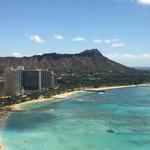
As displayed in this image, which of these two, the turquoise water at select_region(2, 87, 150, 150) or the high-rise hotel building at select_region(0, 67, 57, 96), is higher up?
the high-rise hotel building at select_region(0, 67, 57, 96)

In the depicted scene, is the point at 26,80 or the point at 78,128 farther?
the point at 26,80

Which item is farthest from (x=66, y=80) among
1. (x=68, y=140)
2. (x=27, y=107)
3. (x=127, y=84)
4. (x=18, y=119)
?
(x=68, y=140)

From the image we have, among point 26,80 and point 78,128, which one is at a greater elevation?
point 26,80

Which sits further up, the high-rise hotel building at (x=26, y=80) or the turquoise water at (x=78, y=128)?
the high-rise hotel building at (x=26, y=80)

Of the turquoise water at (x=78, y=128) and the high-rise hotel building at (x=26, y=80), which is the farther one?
the high-rise hotel building at (x=26, y=80)

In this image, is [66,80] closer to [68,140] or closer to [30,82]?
[30,82]
